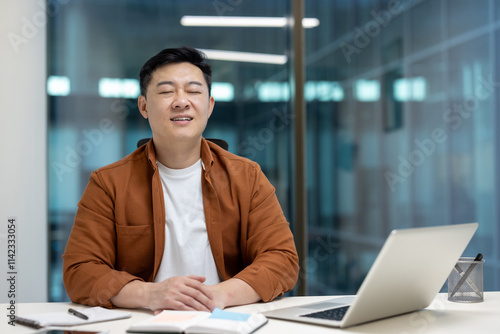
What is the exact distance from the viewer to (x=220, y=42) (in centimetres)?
334

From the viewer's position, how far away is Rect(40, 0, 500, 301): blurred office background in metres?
3.24

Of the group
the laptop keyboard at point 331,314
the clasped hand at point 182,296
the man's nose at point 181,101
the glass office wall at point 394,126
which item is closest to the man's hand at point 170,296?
the clasped hand at point 182,296

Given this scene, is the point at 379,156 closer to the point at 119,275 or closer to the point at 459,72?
the point at 459,72

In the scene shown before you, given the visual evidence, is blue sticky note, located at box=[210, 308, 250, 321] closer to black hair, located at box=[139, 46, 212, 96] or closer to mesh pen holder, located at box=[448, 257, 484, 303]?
mesh pen holder, located at box=[448, 257, 484, 303]

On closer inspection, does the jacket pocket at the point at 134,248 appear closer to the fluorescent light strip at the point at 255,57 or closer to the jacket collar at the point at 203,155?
the jacket collar at the point at 203,155

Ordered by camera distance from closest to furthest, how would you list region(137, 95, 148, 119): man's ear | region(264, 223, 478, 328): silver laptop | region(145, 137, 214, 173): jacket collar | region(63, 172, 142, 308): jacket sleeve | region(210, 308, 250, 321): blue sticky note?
region(264, 223, 478, 328): silver laptop
region(210, 308, 250, 321): blue sticky note
region(63, 172, 142, 308): jacket sleeve
region(145, 137, 214, 173): jacket collar
region(137, 95, 148, 119): man's ear

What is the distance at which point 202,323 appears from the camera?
43.4 inches

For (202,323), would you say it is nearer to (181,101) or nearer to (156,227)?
(156,227)

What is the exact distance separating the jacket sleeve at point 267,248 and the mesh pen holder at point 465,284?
467 millimetres

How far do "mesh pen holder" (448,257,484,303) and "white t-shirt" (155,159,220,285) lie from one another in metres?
0.76

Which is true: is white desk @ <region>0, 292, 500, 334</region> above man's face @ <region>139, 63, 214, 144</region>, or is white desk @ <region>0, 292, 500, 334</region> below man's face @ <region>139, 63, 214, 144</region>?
below

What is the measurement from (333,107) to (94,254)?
89.0 inches

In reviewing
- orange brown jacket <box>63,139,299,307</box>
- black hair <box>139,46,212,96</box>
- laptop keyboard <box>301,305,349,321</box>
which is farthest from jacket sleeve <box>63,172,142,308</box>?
laptop keyboard <box>301,305,349,321</box>

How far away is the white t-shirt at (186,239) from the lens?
1.77m
